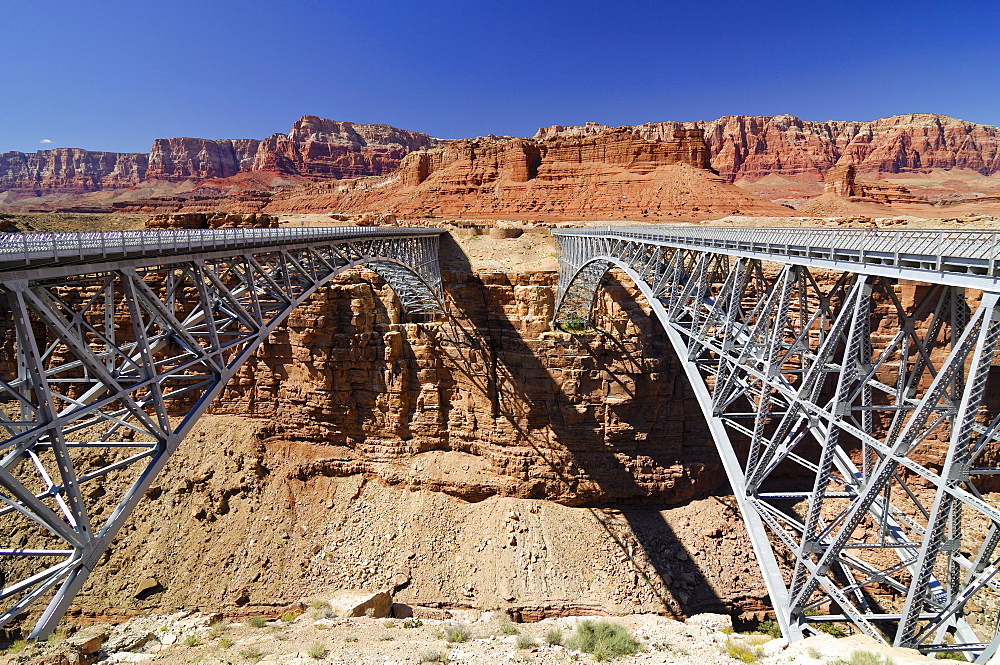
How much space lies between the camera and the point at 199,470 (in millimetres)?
24922

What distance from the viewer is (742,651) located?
9406mm

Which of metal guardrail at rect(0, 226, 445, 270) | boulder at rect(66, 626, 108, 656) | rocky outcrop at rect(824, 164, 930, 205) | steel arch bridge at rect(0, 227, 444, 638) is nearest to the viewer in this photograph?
steel arch bridge at rect(0, 227, 444, 638)

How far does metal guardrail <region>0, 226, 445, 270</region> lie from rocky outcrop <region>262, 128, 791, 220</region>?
Result: 4455 centimetres

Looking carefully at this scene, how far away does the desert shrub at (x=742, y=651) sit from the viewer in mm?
8908

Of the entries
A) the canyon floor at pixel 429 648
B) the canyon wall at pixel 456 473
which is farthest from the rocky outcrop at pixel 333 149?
the canyon floor at pixel 429 648

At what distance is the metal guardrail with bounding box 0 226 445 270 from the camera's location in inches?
294

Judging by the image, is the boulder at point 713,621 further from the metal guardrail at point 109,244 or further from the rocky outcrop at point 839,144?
the rocky outcrop at point 839,144

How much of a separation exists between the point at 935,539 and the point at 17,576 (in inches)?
1136

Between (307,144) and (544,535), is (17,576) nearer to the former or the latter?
(544,535)

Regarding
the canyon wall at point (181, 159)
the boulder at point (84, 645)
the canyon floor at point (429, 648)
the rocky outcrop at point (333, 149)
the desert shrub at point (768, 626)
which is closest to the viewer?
the canyon floor at point (429, 648)

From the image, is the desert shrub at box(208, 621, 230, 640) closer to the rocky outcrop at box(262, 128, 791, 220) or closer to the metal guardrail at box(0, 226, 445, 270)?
the metal guardrail at box(0, 226, 445, 270)

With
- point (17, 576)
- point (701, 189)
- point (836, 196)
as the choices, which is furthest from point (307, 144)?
point (17, 576)

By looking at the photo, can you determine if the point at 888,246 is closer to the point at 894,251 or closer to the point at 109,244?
the point at 894,251

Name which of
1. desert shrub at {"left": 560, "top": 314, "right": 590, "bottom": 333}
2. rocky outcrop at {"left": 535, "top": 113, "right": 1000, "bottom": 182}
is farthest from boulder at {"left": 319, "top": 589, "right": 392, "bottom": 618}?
rocky outcrop at {"left": 535, "top": 113, "right": 1000, "bottom": 182}
